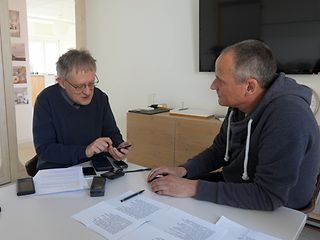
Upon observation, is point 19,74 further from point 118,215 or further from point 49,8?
point 49,8

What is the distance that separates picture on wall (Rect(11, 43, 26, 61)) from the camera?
3.37 m

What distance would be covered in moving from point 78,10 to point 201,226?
3663 millimetres

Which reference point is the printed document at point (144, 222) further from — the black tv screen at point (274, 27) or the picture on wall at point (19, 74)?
the picture on wall at point (19, 74)

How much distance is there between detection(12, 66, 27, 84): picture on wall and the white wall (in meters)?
0.91

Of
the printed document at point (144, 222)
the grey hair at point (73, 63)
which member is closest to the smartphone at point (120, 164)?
the printed document at point (144, 222)

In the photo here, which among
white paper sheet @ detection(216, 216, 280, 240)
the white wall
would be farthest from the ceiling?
white paper sheet @ detection(216, 216, 280, 240)

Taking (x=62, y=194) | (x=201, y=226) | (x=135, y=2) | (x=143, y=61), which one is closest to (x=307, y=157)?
(x=201, y=226)

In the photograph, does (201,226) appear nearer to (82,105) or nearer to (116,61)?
(82,105)

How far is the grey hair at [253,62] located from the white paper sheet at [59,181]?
2.54 feet

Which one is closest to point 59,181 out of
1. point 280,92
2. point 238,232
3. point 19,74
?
point 238,232

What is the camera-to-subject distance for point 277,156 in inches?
39.3

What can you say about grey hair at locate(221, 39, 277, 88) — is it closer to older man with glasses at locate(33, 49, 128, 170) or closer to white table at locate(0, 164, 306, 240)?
white table at locate(0, 164, 306, 240)

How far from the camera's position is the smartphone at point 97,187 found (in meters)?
1.09

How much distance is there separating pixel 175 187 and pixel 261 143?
0.36 meters
